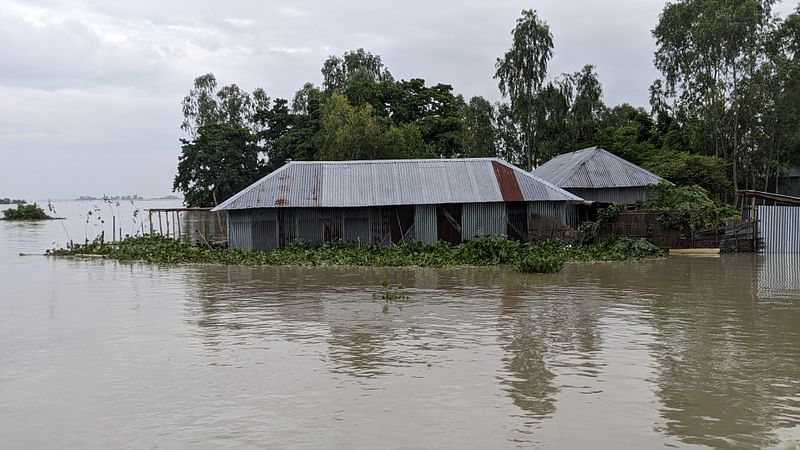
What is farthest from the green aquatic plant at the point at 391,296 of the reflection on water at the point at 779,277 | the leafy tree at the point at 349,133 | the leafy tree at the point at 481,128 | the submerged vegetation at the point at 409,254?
the leafy tree at the point at 481,128

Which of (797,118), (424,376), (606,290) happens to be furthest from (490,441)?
(797,118)

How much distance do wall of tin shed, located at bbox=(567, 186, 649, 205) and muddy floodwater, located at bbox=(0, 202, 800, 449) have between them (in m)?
12.9

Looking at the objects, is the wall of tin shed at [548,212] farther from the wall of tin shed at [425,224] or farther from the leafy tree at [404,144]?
the leafy tree at [404,144]

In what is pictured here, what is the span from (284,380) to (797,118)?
28.5 metres

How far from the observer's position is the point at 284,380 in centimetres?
843

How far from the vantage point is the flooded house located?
2409 cm

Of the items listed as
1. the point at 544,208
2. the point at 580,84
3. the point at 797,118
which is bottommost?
the point at 544,208

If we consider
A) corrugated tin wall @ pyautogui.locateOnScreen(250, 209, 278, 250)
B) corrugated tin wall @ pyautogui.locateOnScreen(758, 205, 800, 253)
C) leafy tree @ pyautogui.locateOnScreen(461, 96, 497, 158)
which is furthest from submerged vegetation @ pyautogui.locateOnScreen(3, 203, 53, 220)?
corrugated tin wall @ pyautogui.locateOnScreen(758, 205, 800, 253)

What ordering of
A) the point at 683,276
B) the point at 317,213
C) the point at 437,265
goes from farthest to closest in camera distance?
1. the point at 317,213
2. the point at 437,265
3. the point at 683,276

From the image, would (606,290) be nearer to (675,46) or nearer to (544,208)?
(544,208)

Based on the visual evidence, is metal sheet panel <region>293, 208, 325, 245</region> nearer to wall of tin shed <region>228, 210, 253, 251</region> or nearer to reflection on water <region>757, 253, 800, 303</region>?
wall of tin shed <region>228, 210, 253, 251</region>

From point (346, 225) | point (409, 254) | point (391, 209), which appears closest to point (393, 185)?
point (391, 209)

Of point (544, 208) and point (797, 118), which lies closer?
point (544, 208)

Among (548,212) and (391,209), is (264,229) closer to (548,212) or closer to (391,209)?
(391,209)
